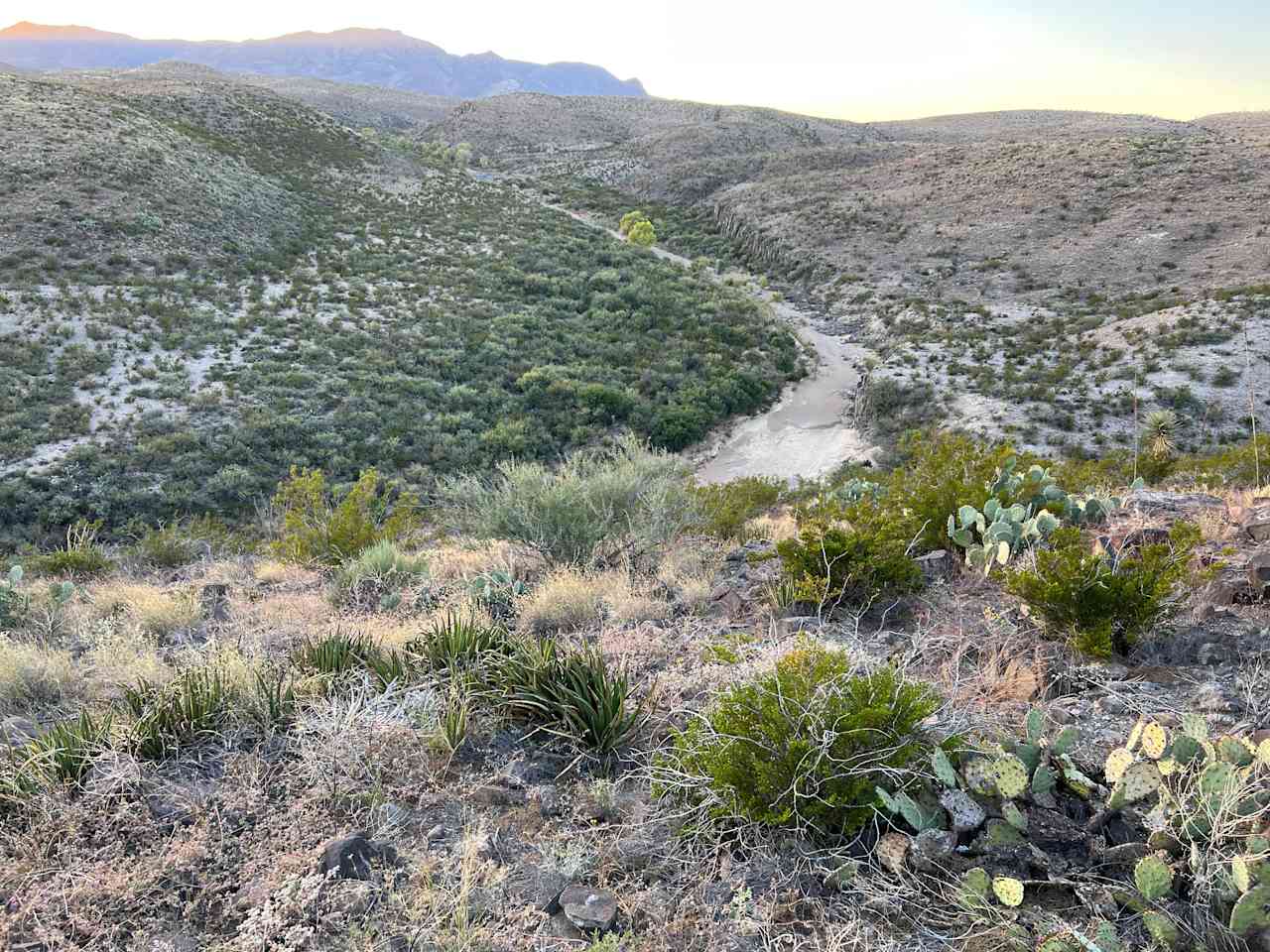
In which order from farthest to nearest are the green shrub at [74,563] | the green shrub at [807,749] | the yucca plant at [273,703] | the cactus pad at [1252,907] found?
1. the green shrub at [74,563]
2. the yucca plant at [273,703]
3. the green shrub at [807,749]
4. the cactus pad at [1252,907]

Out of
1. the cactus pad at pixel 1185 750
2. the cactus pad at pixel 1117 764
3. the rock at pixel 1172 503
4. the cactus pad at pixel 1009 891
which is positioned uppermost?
the cactus pad at pixel 1185 750

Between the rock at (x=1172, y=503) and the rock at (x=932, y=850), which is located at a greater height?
the rock at (x=1172, y=503)

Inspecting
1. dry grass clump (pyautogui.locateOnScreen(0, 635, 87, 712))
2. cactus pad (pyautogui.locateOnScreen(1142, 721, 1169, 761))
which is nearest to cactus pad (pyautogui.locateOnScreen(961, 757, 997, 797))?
cactus pad (pyautogui.locateOnScreen(1142, 721, 1169, 761))

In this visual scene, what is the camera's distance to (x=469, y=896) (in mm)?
2639

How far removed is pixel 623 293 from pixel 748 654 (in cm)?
2411

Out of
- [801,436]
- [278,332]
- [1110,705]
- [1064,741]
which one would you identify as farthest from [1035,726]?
[278,332]

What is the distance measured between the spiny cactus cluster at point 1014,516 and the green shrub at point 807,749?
2.23 m

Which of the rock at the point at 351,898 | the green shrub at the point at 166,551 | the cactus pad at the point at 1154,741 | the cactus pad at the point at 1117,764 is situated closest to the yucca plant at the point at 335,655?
the rock at the point at 351,898

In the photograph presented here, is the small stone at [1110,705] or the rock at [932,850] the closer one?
the rock at [932,850]

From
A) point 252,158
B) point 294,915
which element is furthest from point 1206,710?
point 252,158

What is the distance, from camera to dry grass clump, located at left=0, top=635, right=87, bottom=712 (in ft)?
13.9

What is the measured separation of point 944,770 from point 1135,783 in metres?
0.64

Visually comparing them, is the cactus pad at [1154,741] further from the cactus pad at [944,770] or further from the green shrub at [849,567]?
the green shrub at [849,567]

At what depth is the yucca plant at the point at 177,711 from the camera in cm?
348
